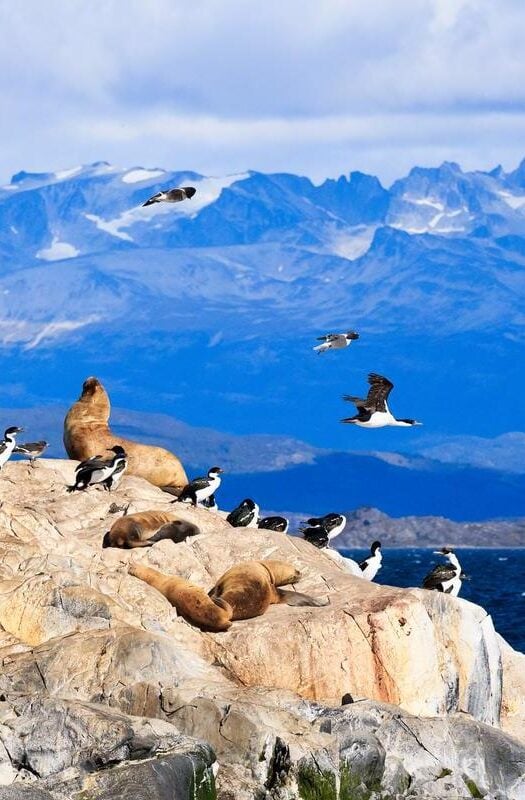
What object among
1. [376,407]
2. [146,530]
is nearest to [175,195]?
[376,407]

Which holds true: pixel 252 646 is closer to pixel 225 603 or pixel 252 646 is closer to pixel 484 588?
pixel 225 603

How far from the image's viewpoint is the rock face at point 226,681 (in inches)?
790

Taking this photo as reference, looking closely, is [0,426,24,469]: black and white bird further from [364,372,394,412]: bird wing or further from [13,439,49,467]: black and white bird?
[364,372,394,412]: bird wing

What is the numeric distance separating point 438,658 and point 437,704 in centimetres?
76

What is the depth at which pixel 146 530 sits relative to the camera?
27.8 meters

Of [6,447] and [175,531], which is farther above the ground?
[6,447]

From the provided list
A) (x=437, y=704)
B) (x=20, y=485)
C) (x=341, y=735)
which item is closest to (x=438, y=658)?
(x=437, y=704)

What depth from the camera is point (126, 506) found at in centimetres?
2923

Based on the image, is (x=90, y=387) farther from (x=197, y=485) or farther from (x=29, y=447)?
(x=197, y=485)

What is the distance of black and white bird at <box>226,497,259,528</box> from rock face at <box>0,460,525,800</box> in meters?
1.74

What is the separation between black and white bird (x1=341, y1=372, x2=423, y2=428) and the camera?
35.3m

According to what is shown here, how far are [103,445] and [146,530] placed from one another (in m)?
6.78

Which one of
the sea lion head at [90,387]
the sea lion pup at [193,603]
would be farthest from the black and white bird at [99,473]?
the sea lion head at [90,387]

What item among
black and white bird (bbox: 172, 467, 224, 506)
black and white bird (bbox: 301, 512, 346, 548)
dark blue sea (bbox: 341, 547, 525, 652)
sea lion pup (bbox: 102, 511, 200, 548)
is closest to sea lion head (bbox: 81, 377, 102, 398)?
black and white bird (bbox: 172, 467, 224, 506)
